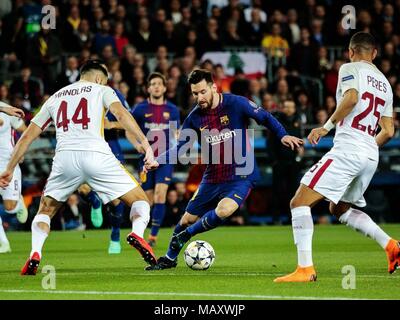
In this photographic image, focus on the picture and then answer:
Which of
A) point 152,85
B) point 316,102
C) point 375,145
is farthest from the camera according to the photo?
point 316,102

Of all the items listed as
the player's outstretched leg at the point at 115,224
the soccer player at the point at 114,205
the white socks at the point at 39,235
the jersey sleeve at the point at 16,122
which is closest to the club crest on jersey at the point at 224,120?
the white socks at the point at 39,235

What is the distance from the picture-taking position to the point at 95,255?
14172 millimetres

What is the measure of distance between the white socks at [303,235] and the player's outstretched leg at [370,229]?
1050 millimetres

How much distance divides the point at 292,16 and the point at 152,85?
10136mm

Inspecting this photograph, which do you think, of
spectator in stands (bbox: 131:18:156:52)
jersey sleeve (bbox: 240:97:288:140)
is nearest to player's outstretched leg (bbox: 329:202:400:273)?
jersey sleeve (bbox: 240:97:288:140)

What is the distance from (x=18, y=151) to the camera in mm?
10836

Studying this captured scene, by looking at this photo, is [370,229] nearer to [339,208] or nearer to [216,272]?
[339,208]

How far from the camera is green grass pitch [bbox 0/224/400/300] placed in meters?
8.88

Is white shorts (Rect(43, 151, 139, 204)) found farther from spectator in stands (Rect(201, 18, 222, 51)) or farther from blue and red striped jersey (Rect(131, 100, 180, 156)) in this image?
spectator in stands (Rect(201, 18, 222, 51))

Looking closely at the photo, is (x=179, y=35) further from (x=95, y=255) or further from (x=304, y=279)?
(x=304, y=279)

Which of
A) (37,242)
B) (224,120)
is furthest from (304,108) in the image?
(37,242)

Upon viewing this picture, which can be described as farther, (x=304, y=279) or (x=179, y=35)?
(x=179, y=35)

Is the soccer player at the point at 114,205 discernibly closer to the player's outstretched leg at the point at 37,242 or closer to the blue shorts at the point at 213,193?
the blue shorts at the point at 213,193
